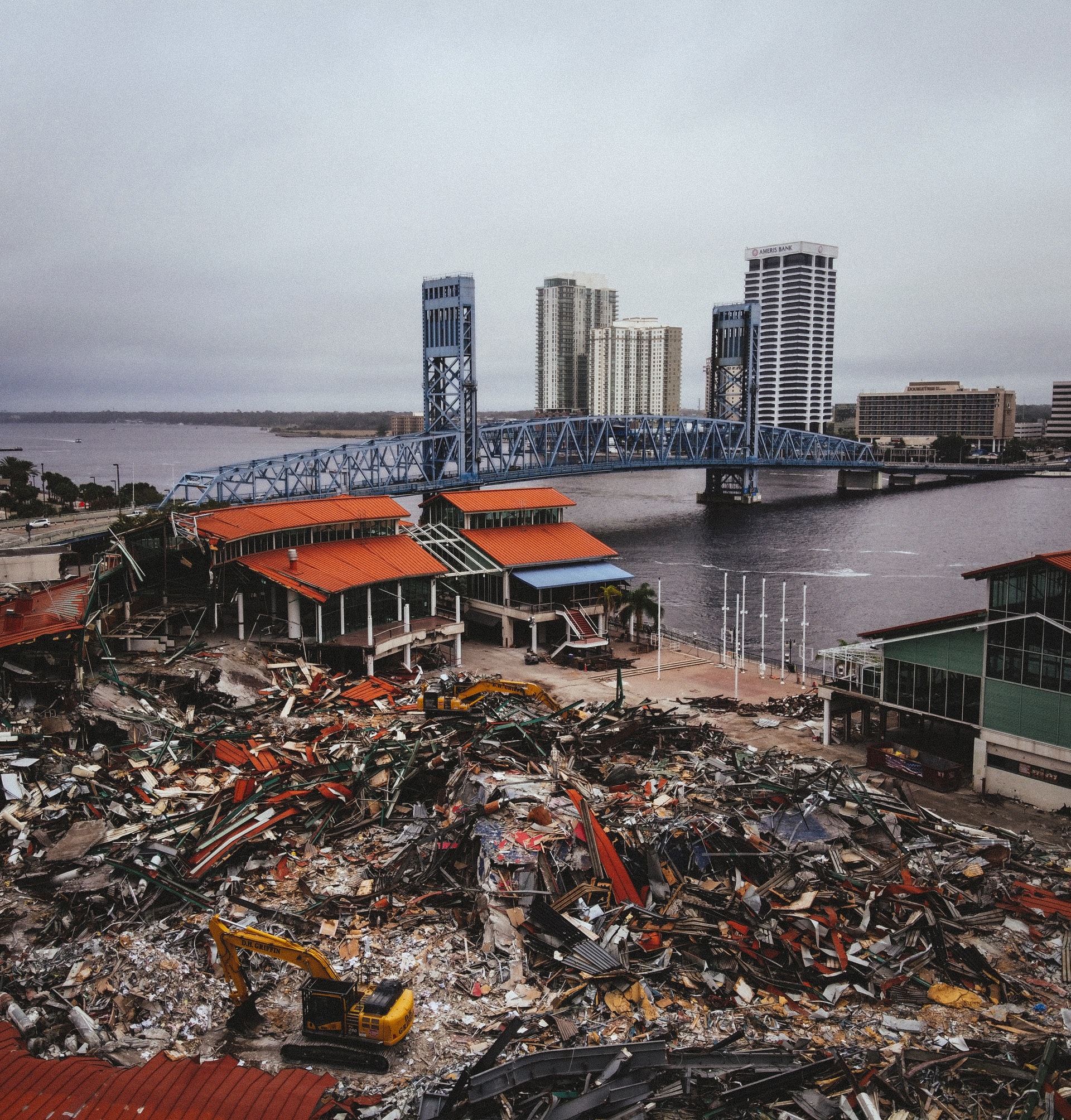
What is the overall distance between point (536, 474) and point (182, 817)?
11544 centimetres

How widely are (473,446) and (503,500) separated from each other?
63948 millimetres

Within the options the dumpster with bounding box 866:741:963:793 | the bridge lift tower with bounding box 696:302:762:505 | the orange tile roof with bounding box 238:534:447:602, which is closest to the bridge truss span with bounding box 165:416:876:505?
the bridge lift tower with bounding box 696:302:762:505

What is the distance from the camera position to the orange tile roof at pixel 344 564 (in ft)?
148

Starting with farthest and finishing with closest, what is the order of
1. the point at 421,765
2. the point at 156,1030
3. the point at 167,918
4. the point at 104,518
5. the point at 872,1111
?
the point at 104,518
the point at 421,765
the point at 167,918
the point at 156,1030
the point at 872,1111

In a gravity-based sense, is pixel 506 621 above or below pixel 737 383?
below

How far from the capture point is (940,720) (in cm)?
3588

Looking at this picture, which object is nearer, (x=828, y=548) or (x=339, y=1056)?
(x=339, y=1056)

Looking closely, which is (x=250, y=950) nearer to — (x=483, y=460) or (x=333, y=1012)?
(x=333, y=1012)

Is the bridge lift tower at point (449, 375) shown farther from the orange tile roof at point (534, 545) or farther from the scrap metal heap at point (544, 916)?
the scrap metal heap at point (544, 916)

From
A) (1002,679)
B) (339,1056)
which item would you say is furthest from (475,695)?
(339,1056)

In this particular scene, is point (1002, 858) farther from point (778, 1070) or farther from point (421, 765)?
point (421, 765)

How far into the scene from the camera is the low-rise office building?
105 ft

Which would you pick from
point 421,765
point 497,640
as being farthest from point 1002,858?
point 497,640

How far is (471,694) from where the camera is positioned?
37.6 meters
